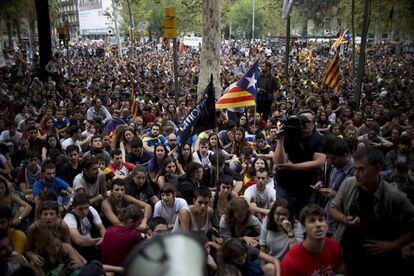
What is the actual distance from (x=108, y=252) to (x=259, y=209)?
2.23 m

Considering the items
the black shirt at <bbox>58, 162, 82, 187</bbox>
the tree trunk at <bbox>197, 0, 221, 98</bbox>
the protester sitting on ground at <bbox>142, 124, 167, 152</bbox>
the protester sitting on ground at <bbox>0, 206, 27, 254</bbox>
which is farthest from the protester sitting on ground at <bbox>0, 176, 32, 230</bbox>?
the tree trunk at <bbox>197, 0, 221, 98</bbox>

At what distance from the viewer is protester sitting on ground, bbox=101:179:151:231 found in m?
5.62

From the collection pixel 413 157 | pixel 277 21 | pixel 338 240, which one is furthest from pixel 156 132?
pixel 277 21

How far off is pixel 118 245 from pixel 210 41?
1180 centimetres

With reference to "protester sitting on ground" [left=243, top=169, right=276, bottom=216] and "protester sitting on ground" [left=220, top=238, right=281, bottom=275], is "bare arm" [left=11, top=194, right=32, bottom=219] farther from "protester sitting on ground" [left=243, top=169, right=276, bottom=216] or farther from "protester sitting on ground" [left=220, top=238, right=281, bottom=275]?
"protester sitting on ground" [left=220, top=238, right=281, bottom=275]

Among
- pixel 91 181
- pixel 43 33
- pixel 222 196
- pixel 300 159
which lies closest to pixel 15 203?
pixel 91 181

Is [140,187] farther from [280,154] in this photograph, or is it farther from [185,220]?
[280,154]

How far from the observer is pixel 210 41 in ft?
49.8

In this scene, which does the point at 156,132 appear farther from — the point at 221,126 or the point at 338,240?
the point at 338,240

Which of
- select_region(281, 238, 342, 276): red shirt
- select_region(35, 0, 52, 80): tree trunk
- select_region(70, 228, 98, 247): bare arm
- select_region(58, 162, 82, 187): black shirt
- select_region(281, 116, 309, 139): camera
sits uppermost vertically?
select_region(35, 0, 52, 80): tree trunk

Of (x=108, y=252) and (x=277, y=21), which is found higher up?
(x=277, y=21)

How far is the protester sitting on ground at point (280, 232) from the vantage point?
14.7 ft

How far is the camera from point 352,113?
35.8 feet

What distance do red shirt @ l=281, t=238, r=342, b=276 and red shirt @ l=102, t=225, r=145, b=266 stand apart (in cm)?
169
